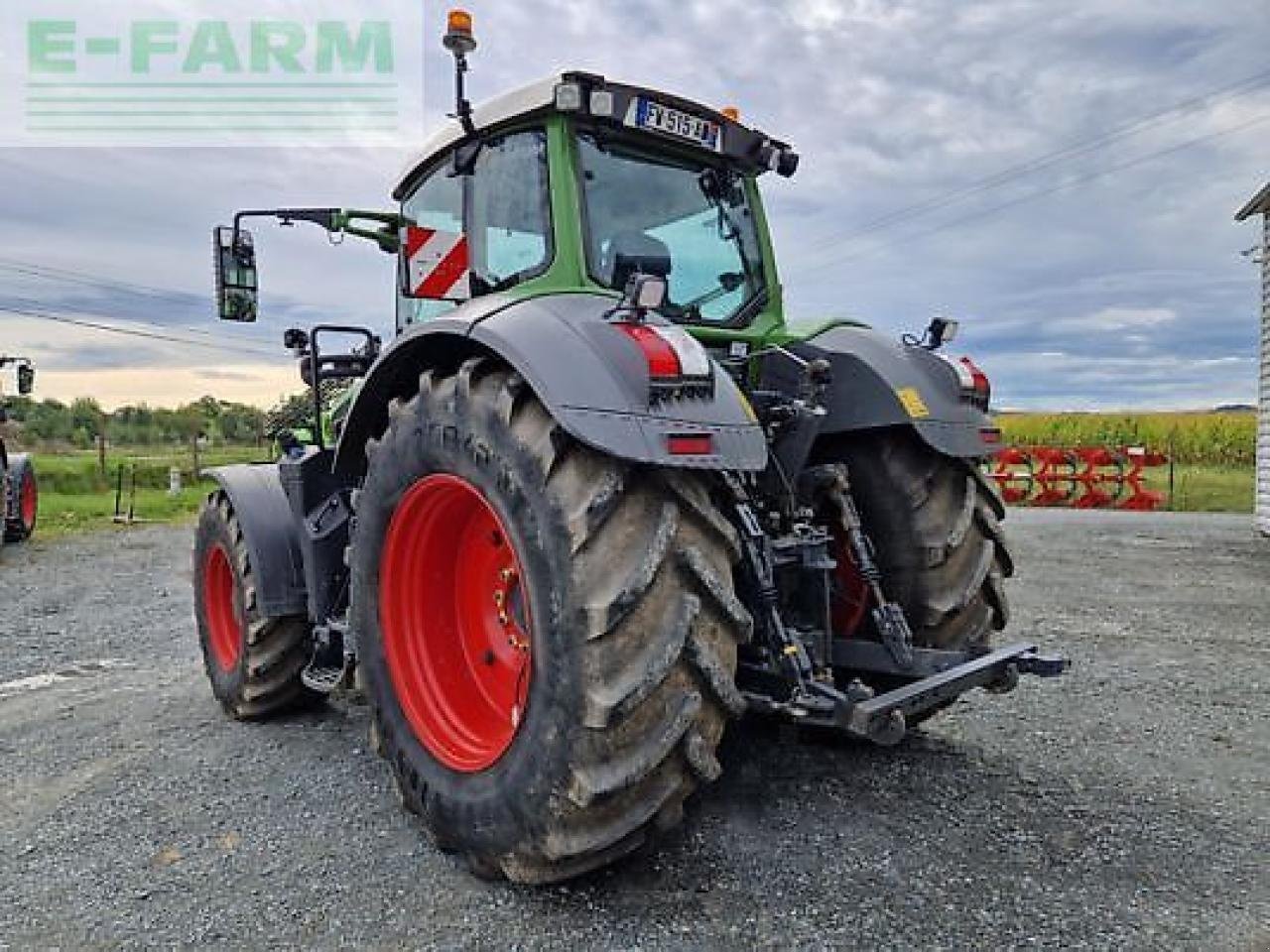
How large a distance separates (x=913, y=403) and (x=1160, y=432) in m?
26.6

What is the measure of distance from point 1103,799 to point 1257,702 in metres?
1.92

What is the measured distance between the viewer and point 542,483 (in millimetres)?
2473

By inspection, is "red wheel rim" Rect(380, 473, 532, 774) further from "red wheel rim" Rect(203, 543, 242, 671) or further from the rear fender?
"red wheel rim" Rect(203, 543, 242, 671)

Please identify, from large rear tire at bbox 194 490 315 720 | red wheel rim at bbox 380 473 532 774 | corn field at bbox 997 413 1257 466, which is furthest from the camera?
corn field at bbox 997 413 1257 466

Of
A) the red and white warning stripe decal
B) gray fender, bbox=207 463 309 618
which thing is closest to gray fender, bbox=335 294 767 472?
the red and white warning stripe decal

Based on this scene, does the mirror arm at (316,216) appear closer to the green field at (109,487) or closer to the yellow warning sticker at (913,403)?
the yellow warning sticker at (913,403)

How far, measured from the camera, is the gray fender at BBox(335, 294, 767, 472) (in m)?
2.37

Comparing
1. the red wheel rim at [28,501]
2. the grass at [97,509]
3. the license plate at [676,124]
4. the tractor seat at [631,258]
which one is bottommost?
the grass at [97,509]

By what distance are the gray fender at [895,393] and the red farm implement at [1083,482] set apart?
15.8 metres

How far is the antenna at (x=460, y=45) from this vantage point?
3.38m

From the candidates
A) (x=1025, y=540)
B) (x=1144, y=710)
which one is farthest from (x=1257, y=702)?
(x=1025, y=540)

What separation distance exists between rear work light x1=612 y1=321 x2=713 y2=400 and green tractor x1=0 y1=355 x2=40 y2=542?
40.3ft

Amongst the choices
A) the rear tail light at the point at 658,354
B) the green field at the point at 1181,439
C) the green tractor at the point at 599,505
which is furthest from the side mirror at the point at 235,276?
the green field at the point at 1181,439

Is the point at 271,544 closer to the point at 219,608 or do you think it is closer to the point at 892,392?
the point at 219,608
